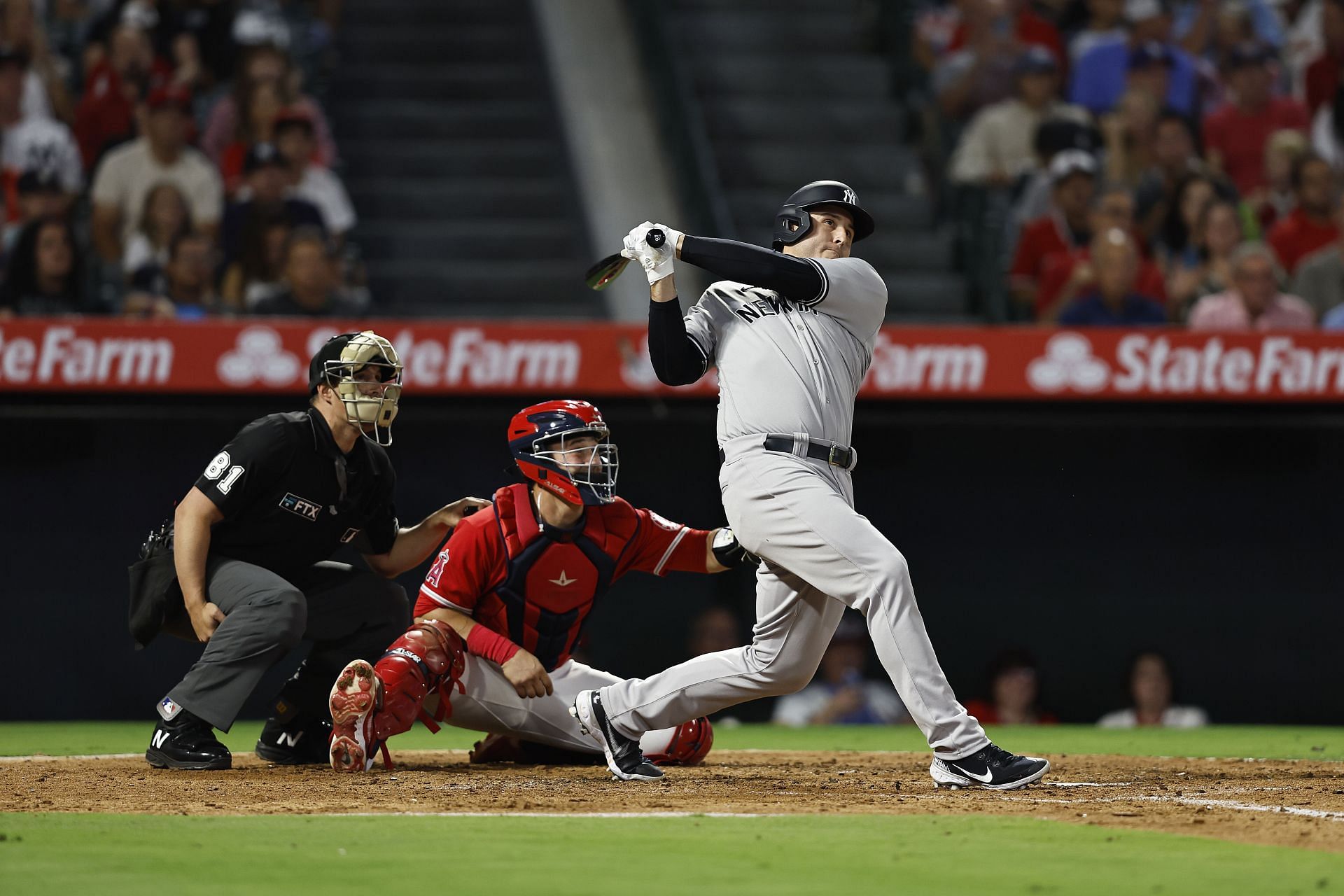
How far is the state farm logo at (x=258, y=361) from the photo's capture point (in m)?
8.31

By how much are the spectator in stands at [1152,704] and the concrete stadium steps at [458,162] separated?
3510 mm

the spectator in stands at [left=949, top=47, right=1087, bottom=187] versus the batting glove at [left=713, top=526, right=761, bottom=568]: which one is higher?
the spectator in stands at [left=949, top=47, right=1087, bottom=187]

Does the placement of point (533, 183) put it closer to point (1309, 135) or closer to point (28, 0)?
point (28, 0)

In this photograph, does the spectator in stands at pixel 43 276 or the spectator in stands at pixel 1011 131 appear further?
the spectator in stands at pixel 1011 131

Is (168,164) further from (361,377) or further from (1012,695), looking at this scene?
(1012,695)

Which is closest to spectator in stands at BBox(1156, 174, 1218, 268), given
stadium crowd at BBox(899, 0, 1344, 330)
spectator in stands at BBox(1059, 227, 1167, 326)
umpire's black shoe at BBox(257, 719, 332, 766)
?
stadium crowd at BBox(899, 0, 1344, 330)

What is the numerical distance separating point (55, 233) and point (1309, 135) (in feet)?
24.1

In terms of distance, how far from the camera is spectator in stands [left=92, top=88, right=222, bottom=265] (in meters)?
9.50

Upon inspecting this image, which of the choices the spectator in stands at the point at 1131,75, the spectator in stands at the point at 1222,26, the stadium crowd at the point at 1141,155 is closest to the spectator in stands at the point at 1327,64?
the stadium crowd at the point at 1141,155

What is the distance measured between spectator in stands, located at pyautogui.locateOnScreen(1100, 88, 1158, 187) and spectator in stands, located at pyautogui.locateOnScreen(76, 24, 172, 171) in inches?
212

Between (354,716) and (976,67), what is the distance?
716 cm

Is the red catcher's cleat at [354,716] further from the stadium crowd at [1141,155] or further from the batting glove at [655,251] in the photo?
the stadium crowd at [1141,155]

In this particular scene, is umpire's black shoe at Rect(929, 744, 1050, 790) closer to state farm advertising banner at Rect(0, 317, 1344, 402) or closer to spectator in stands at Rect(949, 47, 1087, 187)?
state farm advertising banner at Rect(0, 317, 1344, 402)

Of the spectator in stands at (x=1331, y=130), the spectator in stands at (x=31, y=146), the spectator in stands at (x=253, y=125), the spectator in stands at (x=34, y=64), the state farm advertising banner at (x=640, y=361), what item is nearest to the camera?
the state farm advertising banner at (x=640, y=361)
